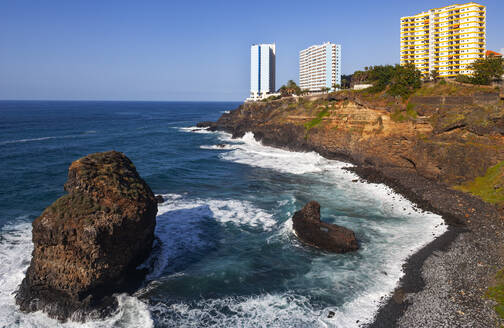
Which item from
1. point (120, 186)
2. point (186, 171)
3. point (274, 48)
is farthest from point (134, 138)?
point (274, 48)

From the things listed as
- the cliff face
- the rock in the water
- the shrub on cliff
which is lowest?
the rock in the water

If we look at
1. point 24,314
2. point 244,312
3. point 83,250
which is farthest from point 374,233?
point 24,314

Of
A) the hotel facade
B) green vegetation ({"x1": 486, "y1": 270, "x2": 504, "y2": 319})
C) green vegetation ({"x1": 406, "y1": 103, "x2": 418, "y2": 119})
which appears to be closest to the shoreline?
green vegetation ({"x1": 486, "y1": 270, "x2": 504, "y2": 319})

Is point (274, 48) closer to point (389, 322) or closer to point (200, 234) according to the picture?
point (200, 234)

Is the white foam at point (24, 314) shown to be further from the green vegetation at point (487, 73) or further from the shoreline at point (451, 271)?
the green vegetation at point (487, 73)

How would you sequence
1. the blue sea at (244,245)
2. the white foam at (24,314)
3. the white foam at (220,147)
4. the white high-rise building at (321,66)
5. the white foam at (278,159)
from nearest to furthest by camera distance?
the white foam at (24,314), the blue sea at (244,245), the white foam at (278,159), the white foam at (220,147), the white high-rise building at (321,66)

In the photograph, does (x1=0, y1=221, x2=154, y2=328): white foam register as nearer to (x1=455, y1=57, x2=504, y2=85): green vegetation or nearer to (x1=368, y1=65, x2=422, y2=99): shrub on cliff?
(x1=368, y1=65, x2=422, y2=99): shrub on cliff

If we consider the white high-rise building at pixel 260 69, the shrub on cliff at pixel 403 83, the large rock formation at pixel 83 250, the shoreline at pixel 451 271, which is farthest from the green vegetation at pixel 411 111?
the white high-rise building at pixel 260 69
